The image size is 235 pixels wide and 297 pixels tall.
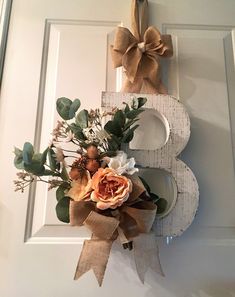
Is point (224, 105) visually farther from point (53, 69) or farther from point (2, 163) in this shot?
point (2, 163)

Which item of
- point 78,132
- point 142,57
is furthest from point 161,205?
point 142,57

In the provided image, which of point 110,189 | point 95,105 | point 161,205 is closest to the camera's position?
point 110,189

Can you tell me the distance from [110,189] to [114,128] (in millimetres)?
145

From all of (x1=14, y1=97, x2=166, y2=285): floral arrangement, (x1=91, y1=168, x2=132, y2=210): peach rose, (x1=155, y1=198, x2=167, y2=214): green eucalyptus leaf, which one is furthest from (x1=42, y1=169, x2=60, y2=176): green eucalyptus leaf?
(x1=155, y1=198, x2=167, y2=214): green eucalyptus leaf

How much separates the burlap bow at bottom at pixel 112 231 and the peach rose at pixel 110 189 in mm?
30

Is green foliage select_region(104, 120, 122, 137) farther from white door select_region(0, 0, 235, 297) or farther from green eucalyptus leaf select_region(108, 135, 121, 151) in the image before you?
white door select_region(0, 0, 235, 297)

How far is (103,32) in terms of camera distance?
33.4 inches

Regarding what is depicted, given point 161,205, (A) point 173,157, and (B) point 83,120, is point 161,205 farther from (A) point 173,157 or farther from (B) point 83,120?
(B) point 83,120

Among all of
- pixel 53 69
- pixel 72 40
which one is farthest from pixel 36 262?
pixel 72 40

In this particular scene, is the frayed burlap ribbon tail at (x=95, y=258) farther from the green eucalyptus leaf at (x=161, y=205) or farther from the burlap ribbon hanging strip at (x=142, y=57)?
the burlap ribbon hanging strip at (x=142, y=57)

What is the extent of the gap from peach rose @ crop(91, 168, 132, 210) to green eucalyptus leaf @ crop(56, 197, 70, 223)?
0.09 meters

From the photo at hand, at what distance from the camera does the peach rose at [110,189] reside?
0.53 metres

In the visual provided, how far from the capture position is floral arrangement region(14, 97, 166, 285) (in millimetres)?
536

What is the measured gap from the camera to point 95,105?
779 millimetres
